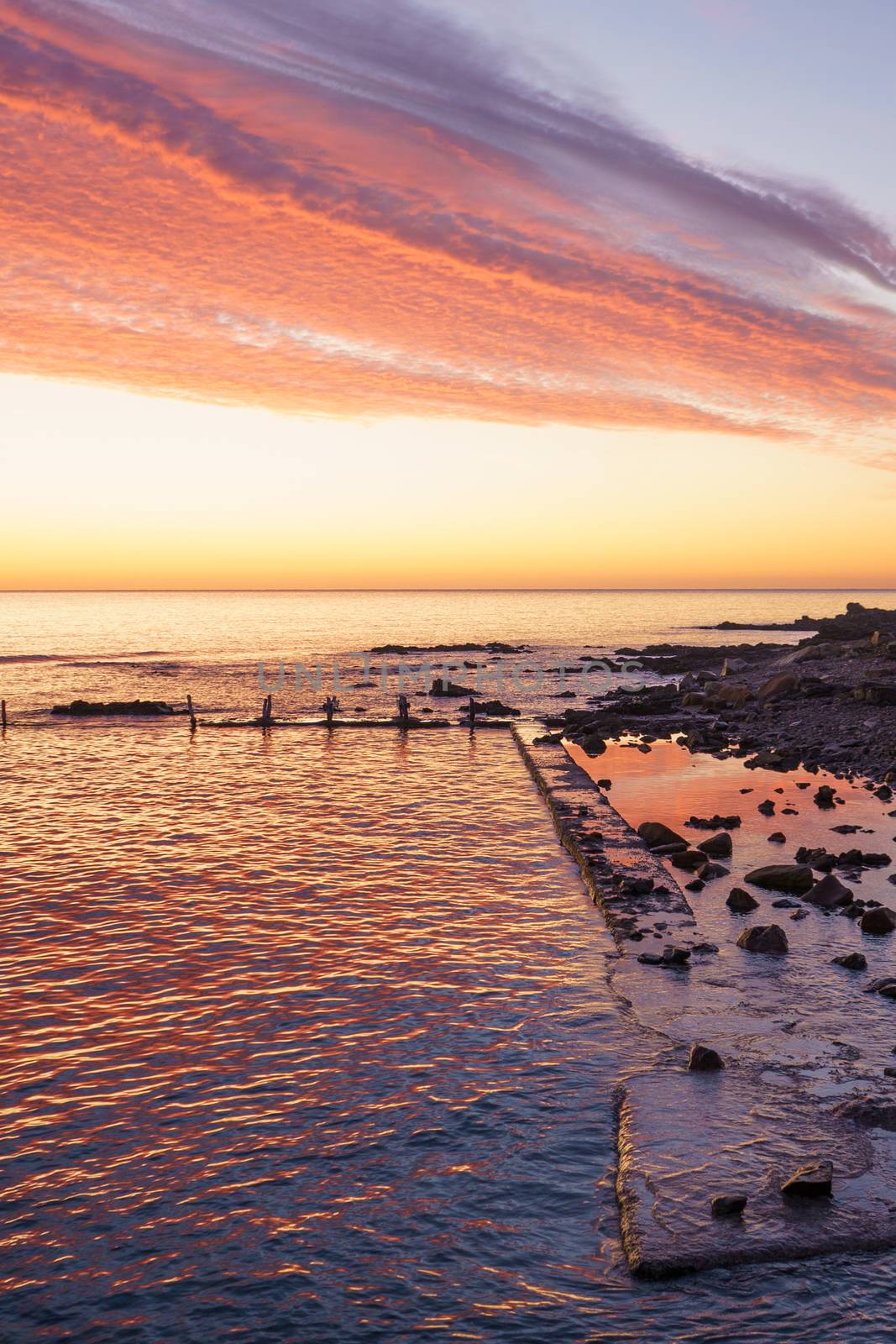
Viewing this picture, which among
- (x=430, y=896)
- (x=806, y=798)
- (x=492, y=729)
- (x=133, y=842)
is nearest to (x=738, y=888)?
(x=430, y=896)

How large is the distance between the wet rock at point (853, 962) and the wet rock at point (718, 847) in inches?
239

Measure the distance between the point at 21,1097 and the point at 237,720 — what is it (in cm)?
3529

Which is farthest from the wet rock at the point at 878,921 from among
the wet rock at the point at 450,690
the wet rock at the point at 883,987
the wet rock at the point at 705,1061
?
the wet rock at the point at 450,690

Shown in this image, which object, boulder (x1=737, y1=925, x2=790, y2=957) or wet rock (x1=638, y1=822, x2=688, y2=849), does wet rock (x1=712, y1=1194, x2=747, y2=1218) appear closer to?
boulder (x1=737, y1=925, x2=790, y2=957)

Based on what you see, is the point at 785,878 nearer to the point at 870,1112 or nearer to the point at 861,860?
the point at 861,860

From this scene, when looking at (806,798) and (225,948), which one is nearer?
(225,948)

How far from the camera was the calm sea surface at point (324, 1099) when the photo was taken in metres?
6.73

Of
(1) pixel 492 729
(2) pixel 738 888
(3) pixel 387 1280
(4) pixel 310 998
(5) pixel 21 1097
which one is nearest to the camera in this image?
(3) pixel 387 1280

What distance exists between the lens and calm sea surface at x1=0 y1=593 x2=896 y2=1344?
673 centimetres

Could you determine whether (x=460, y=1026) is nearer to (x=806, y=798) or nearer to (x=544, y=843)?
(x=544, y=843)

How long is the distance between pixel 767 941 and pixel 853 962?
1183 mm

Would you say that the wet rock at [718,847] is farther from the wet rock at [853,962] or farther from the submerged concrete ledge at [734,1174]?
the submerged concrete ledge at [734,1174]

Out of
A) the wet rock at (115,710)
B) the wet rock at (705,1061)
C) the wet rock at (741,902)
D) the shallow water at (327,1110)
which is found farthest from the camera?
the wet rock at (115,710)

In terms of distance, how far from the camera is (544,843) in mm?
20703
